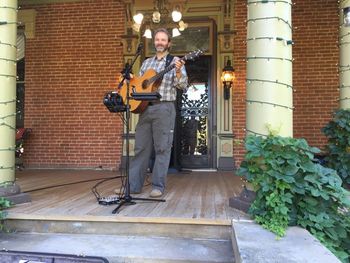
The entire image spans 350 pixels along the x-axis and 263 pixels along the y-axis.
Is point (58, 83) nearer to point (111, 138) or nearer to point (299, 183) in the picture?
point (111, 138)

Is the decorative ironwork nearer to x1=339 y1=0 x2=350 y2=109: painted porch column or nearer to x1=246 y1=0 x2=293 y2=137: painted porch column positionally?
x1=339 y1=0 x2=350 y2=109: painted porch column

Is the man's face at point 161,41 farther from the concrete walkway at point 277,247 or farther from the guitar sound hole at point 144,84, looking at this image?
the concrete walkway at point 277,247

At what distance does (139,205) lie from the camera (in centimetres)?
332

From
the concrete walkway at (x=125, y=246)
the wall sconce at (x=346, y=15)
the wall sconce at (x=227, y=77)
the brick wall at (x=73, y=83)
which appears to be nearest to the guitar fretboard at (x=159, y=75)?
the concrete walkway at (x=125, y=246)

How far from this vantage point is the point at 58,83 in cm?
712

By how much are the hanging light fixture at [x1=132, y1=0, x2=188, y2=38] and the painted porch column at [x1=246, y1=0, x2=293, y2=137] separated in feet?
9.04

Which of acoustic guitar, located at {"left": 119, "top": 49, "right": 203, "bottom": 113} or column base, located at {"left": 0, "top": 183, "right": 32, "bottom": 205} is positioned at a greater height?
acoustic guitar, located at {"left": 119, "top": 49, "right": 203, "bottom": 113}

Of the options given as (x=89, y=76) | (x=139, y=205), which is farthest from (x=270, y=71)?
(x=89, y=76)

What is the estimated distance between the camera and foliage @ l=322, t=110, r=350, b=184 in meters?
4.15

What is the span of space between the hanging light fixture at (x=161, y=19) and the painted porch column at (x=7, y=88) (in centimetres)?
243

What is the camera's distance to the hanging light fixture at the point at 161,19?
18.5 feet

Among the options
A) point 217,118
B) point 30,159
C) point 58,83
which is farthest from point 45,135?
point 217,118

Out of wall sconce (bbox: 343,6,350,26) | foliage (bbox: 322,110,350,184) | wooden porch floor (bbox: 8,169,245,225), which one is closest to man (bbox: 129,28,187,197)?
wooden porch floor (bbox: 8,169,245,225)

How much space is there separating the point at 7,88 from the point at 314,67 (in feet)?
16.6
